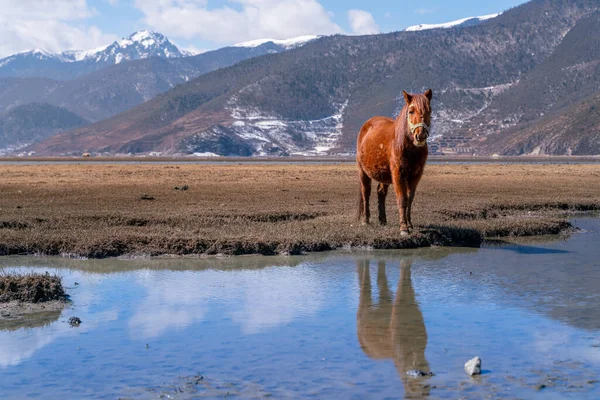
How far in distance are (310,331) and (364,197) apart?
11.2 meters

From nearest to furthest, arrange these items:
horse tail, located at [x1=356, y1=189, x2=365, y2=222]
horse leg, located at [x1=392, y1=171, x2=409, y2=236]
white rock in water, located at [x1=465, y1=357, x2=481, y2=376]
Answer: white rock in water, located at [x1=465, y1=357, x2=481, y2=376] → horse leg, located at [x1=392, y1=171, x2=409, y2=236] → horse tail, located at [x1=356, y1=189, x2=365, y2=222]

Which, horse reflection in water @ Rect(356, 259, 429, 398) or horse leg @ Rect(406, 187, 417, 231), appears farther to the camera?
horse leg @ Rect(406, 187, 417, 231)

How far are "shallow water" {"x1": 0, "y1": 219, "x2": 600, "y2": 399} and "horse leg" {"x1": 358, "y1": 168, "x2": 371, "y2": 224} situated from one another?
4285 millimetres

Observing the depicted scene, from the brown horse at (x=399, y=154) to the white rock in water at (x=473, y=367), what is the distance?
9.30m

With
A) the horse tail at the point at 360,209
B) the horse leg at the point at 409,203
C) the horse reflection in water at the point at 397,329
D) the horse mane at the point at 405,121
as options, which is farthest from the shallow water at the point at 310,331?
the horse tail at the point at 360,209

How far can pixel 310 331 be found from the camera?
12.0m

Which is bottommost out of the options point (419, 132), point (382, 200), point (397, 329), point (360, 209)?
point (397, 329)

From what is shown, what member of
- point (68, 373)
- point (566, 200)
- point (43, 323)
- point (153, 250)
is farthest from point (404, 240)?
point (566, 200)

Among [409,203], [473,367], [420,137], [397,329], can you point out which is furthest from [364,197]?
[473,367]

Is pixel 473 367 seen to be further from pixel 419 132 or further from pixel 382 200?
pixel 382 200

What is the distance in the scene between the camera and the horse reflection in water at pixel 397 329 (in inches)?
407

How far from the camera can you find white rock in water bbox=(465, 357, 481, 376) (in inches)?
385

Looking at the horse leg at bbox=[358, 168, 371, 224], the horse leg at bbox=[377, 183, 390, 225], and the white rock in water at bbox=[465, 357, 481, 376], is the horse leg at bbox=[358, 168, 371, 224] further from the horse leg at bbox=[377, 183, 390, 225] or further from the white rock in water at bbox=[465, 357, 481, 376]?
the white rock in water at bbox=[465, 357, 481, 376]

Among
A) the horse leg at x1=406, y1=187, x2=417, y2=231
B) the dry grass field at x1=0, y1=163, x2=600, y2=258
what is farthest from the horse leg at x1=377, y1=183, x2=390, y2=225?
the horse leg at x1=406, y1=187, x2=417, y2=231
